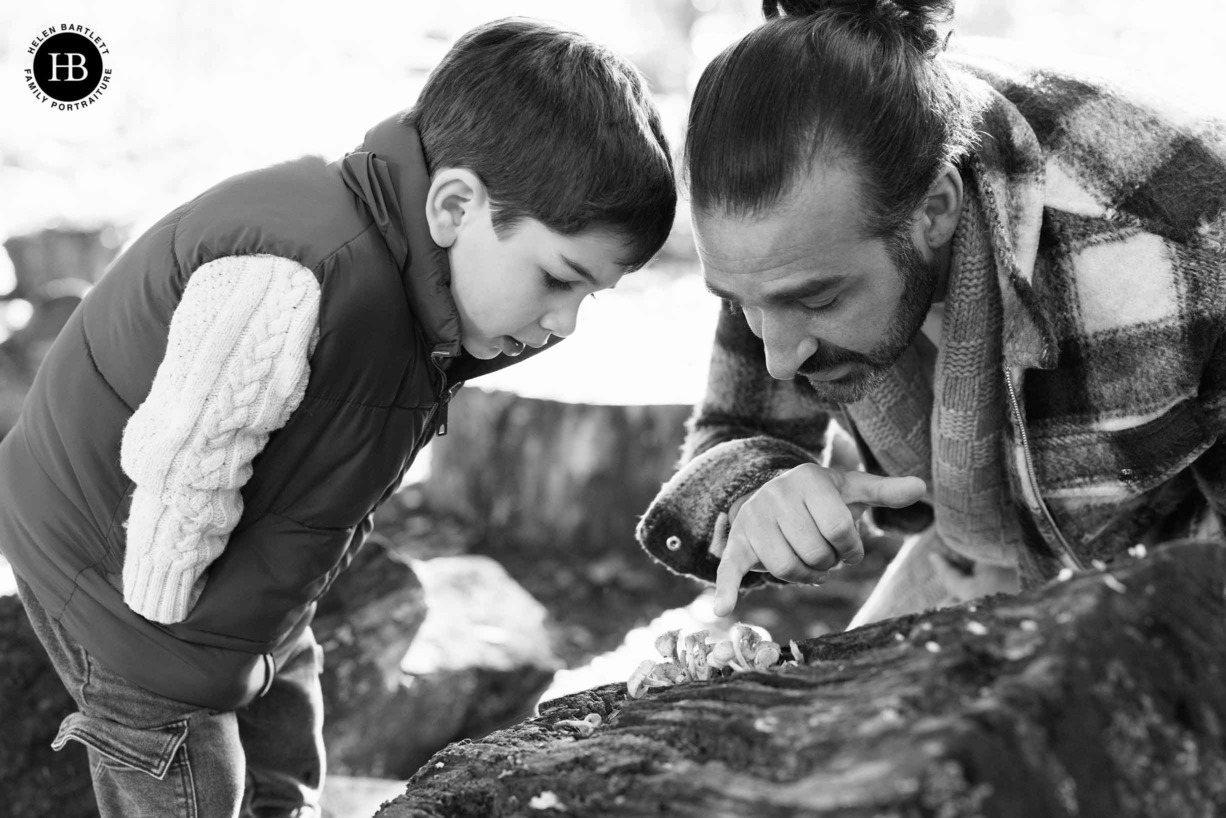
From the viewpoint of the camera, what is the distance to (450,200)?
1829 millimetres

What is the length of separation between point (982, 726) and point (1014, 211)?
1136mm

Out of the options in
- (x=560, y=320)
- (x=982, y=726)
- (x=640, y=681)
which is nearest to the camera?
(x=982, y=726)

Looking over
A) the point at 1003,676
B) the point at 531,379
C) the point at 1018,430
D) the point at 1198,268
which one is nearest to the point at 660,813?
the point at 1003,676

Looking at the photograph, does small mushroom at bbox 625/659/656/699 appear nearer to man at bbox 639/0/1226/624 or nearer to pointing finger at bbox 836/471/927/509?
man at bbox 639/0/1226/624

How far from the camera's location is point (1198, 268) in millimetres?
1778

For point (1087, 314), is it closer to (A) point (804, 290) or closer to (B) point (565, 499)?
(A) point (804, 290)

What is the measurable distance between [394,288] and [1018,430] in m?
1.01

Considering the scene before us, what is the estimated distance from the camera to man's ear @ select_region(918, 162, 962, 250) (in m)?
1.79

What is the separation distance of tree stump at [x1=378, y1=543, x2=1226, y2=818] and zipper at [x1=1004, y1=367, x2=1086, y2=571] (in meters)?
0.79

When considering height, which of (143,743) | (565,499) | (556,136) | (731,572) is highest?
(556,136)

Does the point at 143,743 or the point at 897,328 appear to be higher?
the point at 897,328

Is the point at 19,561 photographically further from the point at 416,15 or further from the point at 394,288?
the point at 416,15

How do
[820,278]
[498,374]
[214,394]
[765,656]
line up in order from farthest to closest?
[498,374] < [820,278] < [214,394] < [765,656]

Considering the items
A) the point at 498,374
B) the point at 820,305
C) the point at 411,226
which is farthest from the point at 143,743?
the point at 498,374
